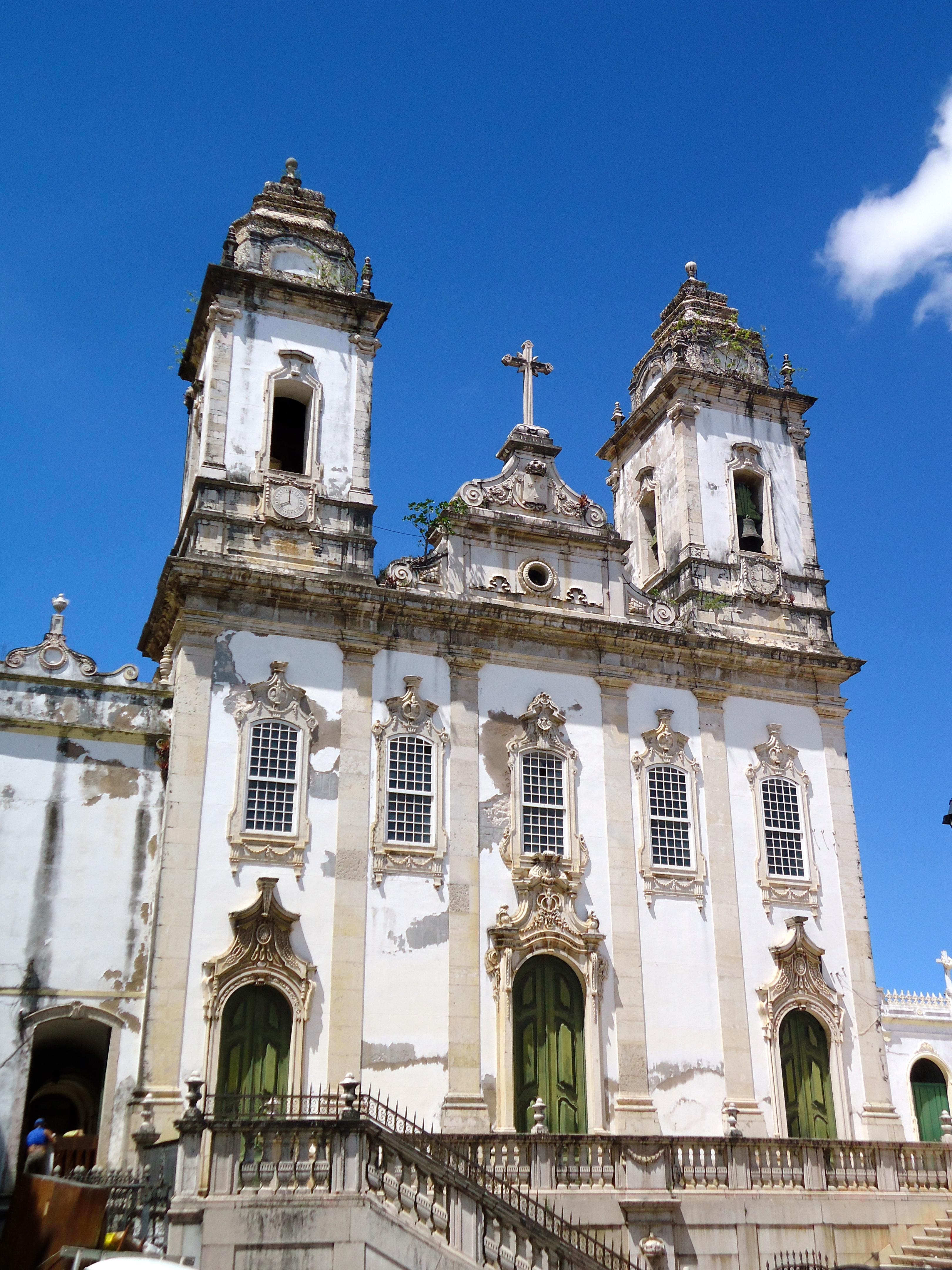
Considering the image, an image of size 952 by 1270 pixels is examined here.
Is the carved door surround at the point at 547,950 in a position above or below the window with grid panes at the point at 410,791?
below

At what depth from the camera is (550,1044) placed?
19.8 metres

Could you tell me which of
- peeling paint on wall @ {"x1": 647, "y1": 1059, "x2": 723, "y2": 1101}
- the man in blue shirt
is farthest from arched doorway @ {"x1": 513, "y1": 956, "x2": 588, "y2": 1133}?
the man in blue shirt

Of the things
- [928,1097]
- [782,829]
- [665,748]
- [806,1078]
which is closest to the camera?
[806,1078]

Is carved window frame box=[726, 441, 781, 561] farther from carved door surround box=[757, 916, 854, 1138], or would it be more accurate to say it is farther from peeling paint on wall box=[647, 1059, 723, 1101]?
peeling paint on wall box=[647, 1059, 723, 1101]

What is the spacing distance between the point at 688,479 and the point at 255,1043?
1364cm

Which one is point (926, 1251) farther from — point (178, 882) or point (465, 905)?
point (178, 882)

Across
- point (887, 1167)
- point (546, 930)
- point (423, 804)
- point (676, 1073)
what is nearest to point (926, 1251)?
point (887, 1167)

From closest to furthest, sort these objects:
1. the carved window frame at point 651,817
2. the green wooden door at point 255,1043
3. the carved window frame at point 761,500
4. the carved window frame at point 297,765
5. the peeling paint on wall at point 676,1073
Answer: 1. the green wooden door at point 255,1043
2. the carved window frame at point 297,765
3. the peeling paint on wall at point 676,1073
4. the carved window frame at point 651,817
5. the carved window frame at point 761,500

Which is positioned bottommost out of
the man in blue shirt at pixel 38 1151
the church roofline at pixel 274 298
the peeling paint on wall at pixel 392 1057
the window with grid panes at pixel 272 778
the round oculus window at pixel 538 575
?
the man in blue shirt at pixel 38 1151

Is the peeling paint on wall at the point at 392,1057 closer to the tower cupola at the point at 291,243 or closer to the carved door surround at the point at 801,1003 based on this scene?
the carved door surround at the point at 801,1003

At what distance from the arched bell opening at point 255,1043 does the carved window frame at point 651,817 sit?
6.52 m

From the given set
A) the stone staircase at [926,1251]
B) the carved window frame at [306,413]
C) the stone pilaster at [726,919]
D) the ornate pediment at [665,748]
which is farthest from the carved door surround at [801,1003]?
the carved window frame at [306,413]

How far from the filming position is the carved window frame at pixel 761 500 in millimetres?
25266

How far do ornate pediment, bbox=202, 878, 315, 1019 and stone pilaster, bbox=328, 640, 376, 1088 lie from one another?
1.63 ft
